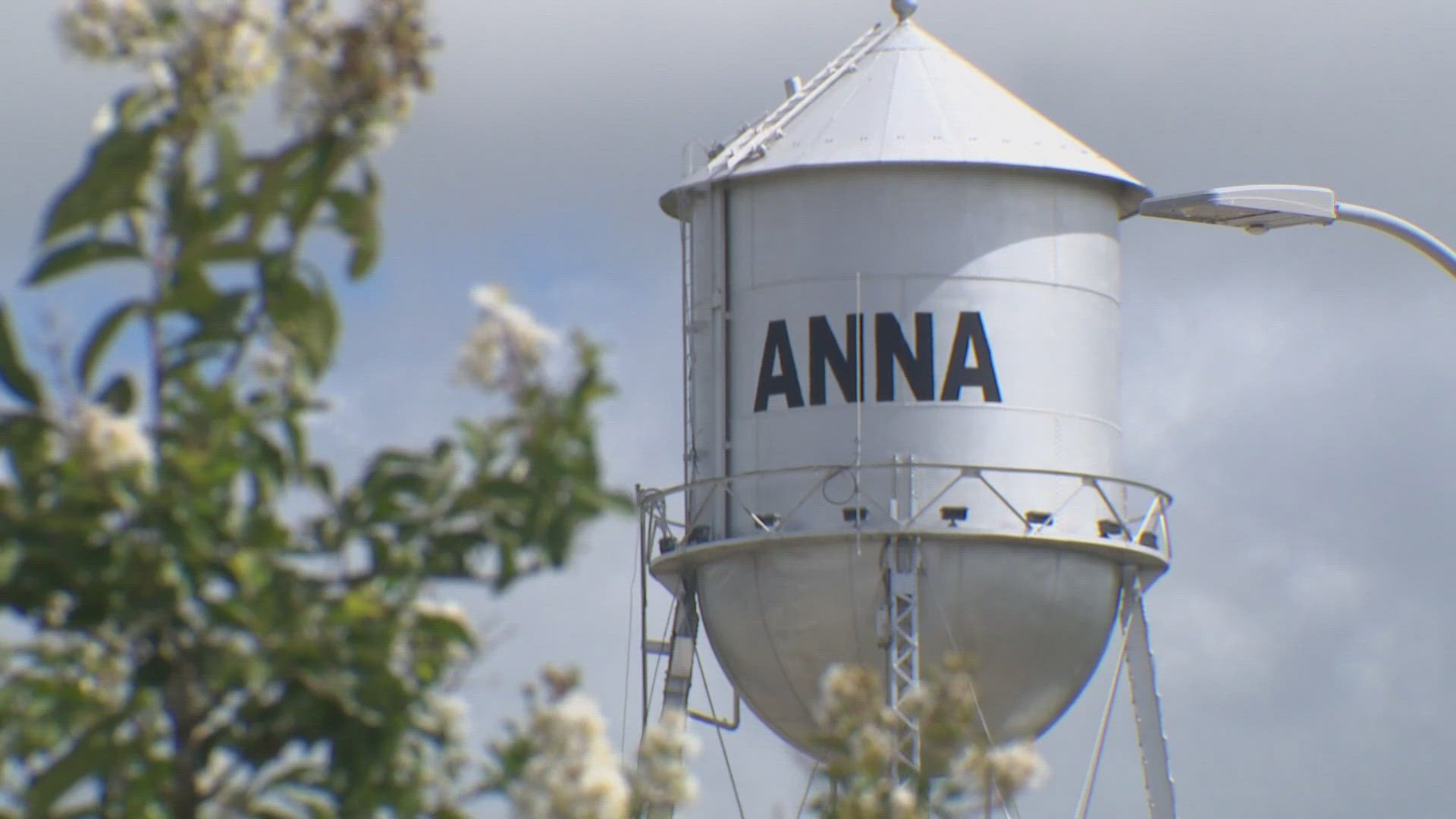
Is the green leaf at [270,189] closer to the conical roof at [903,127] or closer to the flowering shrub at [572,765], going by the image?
the flowering shrub at [572,765]

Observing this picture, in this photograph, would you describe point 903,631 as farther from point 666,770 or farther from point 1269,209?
point 666,770

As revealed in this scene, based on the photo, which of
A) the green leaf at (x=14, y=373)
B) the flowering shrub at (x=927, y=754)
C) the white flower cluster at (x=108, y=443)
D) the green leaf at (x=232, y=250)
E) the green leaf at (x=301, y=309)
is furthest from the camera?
the flowering shrub at (x=927, y=754)

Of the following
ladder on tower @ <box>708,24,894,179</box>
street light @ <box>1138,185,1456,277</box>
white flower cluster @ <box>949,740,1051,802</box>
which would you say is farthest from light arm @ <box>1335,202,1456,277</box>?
white flower cluster @ <box>949,740,1051,802</box>

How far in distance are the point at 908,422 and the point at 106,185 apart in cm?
1746

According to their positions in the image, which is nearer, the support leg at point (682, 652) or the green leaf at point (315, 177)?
the green leaf at point (315, 177)

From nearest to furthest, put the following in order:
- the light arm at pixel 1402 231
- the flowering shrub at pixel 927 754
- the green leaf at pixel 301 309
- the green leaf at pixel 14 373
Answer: the green leaf at pixel 14 373
the green leaf at pixel 301 309
the flowering shrub at pixel 927 754
the light arm at pixel 1402 231

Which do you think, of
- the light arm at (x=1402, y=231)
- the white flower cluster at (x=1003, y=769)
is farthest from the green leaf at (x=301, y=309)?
the light arm at (x=1402, y=231)

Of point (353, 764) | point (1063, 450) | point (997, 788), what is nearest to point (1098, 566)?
point (1063, 450)

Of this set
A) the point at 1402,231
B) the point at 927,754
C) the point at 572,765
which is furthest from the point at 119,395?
the point at 1402,231

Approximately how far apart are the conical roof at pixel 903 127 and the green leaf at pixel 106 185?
58.5 feet

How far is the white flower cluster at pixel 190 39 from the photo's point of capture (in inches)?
255

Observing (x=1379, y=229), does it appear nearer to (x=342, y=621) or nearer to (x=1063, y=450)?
(x=1063, y=450)

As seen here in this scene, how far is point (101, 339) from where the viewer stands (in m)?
6.40

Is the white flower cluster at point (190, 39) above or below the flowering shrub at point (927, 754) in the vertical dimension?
above
